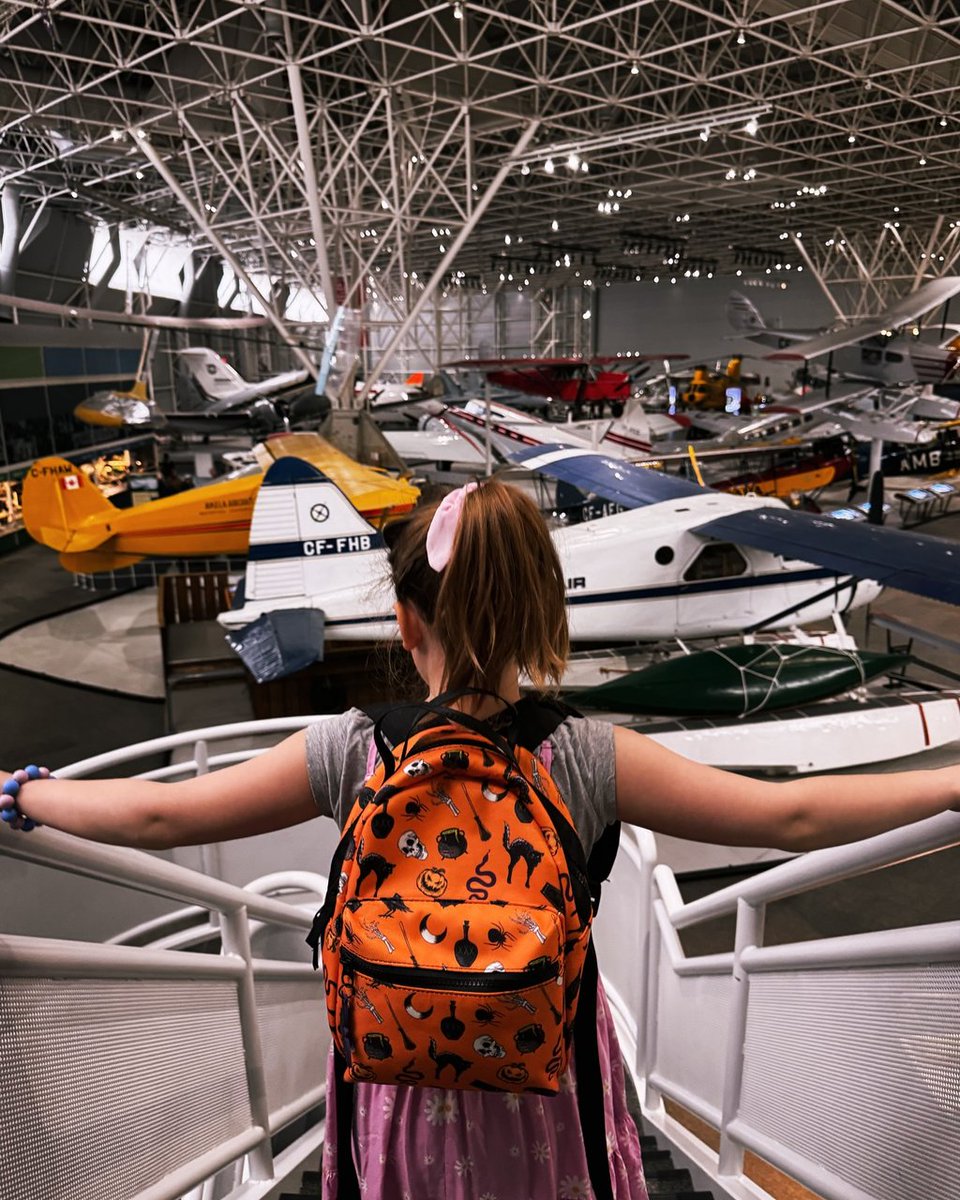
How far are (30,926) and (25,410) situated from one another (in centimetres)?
1560

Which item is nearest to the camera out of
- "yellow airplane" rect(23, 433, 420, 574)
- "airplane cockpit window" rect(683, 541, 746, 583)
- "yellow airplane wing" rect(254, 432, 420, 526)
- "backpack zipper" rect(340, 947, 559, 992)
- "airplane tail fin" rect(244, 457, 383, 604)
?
"backpack zipper" rect(340, 947, 559, 992)

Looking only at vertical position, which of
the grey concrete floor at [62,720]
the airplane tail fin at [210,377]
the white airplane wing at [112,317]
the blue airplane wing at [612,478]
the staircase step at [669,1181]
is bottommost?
the grey concrete floor at [62,720]

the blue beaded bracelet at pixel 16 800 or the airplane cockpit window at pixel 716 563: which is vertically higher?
the blue beaded bracelet at pixel 16 800

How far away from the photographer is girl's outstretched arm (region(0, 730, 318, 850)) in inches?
44.1

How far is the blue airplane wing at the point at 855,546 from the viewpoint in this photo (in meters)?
5.58

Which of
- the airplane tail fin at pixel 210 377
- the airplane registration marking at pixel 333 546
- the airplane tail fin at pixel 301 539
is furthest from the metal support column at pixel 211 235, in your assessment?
the airplane tail fin at pixel 210 377

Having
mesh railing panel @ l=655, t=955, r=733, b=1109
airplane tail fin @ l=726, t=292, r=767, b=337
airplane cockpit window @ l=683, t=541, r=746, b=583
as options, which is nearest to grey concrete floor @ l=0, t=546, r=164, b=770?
airplane cockpit window @ l=683, t=541, r=746, b=583

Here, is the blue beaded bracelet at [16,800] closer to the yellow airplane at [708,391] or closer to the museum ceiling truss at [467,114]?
the museum ceiling truss at [467,114]

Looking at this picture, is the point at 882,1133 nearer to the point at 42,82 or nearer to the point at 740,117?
the point at 740,117

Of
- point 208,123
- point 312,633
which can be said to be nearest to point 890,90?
point 208,123

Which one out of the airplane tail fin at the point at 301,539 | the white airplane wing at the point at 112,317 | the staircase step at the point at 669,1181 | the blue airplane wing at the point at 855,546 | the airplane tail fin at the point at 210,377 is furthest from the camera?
the airplane tail fin at the point at 210,377

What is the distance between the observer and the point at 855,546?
6254 millimetres

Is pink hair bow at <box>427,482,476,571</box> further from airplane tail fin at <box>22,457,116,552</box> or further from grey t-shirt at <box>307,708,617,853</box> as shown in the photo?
airplane tail fin at <box>22,457,116,552</box>

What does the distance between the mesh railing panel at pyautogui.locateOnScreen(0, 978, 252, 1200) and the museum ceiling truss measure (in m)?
11.8
